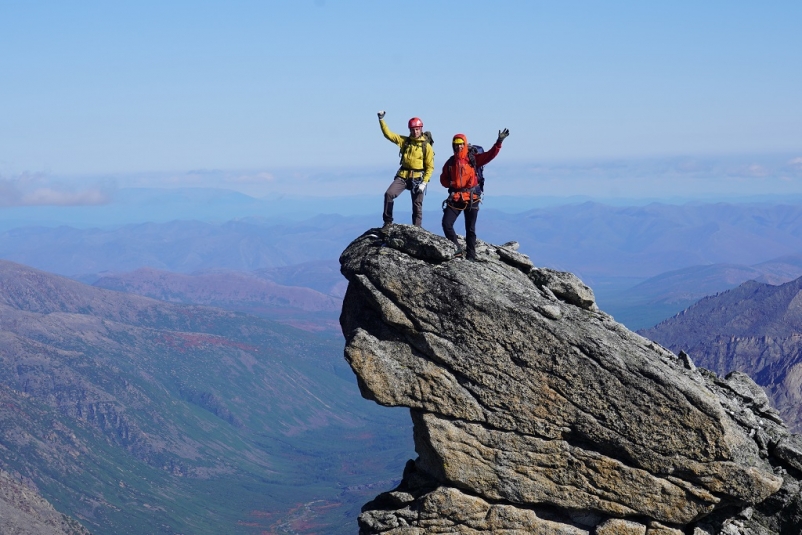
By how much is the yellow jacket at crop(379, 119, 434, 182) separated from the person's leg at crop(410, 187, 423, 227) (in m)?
0.82

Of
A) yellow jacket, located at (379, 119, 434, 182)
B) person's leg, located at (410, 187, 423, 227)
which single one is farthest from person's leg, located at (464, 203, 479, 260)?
yellow jacket, located at (379, 119, 434, 182)

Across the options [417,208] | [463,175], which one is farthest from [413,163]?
[463,175]

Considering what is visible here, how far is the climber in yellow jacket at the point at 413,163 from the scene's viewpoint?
129 ft

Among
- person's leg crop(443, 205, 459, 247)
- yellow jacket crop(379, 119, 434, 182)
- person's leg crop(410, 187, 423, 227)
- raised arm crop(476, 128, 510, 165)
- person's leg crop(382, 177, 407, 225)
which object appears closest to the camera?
raised arm crop(476, 128, 510, 165)

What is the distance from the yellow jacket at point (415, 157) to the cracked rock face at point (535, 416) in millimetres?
4635

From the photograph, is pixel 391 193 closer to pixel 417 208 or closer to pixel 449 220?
pixel 417 208

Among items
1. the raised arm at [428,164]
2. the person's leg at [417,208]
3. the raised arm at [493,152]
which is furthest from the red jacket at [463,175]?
the person's leg at [417,208]

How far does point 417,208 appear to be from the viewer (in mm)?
40656

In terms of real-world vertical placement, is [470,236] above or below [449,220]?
below

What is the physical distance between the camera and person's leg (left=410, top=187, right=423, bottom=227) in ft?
131

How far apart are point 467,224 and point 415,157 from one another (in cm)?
481

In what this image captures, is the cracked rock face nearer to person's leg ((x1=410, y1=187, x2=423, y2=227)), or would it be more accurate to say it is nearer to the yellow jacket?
person's leg ((x1=410, y1=187, x2=423, y2=227))

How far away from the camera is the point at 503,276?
118 ft

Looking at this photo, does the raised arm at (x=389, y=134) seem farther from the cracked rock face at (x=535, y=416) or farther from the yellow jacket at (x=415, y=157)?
the cracked rock face at (x=535, y=416)
